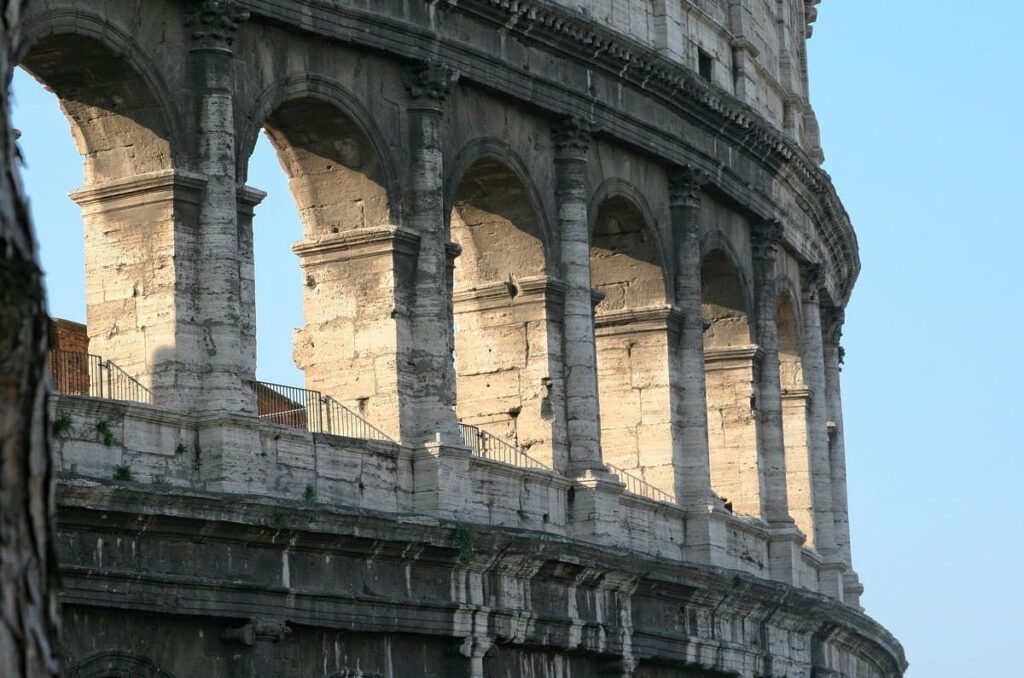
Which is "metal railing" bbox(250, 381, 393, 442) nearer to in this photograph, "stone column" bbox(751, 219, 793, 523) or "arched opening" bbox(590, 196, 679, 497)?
"arched opening" bbox(590, 196, 679, 497)

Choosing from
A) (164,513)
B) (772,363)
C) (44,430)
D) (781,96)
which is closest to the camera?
(44,430)

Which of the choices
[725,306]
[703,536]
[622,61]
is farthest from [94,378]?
[725,306]

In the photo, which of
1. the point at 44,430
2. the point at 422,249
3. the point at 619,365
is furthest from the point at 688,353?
the point at 44,430

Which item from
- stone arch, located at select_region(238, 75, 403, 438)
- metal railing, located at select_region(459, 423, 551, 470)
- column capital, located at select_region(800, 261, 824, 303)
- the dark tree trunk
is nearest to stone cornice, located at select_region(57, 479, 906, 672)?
metal railing, located at select_region(459, 423, 551, 470)

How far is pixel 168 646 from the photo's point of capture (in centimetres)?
1745

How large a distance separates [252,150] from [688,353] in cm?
853

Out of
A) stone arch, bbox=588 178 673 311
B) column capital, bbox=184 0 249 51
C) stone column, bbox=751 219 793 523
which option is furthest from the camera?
stone column, bbox=751 219 793 523

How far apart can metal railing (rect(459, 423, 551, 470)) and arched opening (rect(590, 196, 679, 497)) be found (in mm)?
3147

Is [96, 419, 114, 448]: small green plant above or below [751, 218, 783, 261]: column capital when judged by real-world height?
below

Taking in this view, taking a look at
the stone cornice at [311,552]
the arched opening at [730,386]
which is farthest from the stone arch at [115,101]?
the arched opening at [730,386]

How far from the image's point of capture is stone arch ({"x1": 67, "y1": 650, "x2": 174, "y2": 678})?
54.3 ft

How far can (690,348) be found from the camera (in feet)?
87.6

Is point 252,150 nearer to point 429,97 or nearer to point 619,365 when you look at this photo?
point 429,97

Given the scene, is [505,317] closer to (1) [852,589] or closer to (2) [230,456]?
(2) [230,456]
